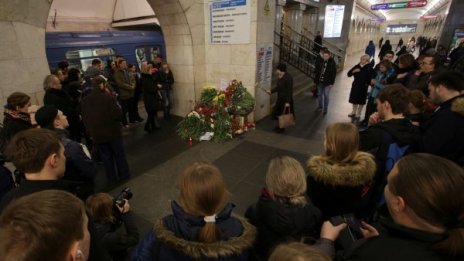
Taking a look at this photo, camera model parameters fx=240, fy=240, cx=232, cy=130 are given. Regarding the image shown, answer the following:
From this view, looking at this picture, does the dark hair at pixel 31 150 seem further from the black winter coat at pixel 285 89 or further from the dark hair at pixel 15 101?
the black winter coat at pixel 285 89

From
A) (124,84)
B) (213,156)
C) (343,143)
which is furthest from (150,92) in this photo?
(343,143)

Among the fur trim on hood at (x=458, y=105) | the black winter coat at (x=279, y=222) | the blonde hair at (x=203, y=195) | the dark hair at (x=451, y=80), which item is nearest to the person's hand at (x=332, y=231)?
the black winter coat at (x=279, y=222)

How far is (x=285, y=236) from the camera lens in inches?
59.1

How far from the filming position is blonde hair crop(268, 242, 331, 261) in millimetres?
800

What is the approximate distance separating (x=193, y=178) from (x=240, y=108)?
15.6 ft

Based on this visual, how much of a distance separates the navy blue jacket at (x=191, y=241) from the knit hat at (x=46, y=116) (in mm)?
2027

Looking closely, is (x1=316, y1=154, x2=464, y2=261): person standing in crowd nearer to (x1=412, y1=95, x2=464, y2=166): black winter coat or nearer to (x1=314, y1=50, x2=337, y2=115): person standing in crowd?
(x1=412, y1=95, x2=464, y2=166): black winter coat

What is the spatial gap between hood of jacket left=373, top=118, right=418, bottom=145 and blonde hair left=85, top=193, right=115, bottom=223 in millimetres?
2544

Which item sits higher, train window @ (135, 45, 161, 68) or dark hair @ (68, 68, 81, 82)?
train window @ (135, 45, 161, 68)

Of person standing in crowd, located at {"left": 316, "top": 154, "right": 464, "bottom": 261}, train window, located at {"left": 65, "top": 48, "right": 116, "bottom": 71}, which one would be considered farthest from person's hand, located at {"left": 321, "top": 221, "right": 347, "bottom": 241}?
train window, located at {"left": 65, "top": 48, "right": 116, "bottom": 71}

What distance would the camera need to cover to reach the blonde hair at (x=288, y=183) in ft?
4.97

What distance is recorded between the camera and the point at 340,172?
172 centimetres

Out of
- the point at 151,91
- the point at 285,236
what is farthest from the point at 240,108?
the point at 285,236

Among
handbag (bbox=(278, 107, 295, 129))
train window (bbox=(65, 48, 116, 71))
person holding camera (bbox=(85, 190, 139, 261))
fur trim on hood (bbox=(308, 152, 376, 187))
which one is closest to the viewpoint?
fur trim on hood (bbox=(308, 152, 376, 187))
